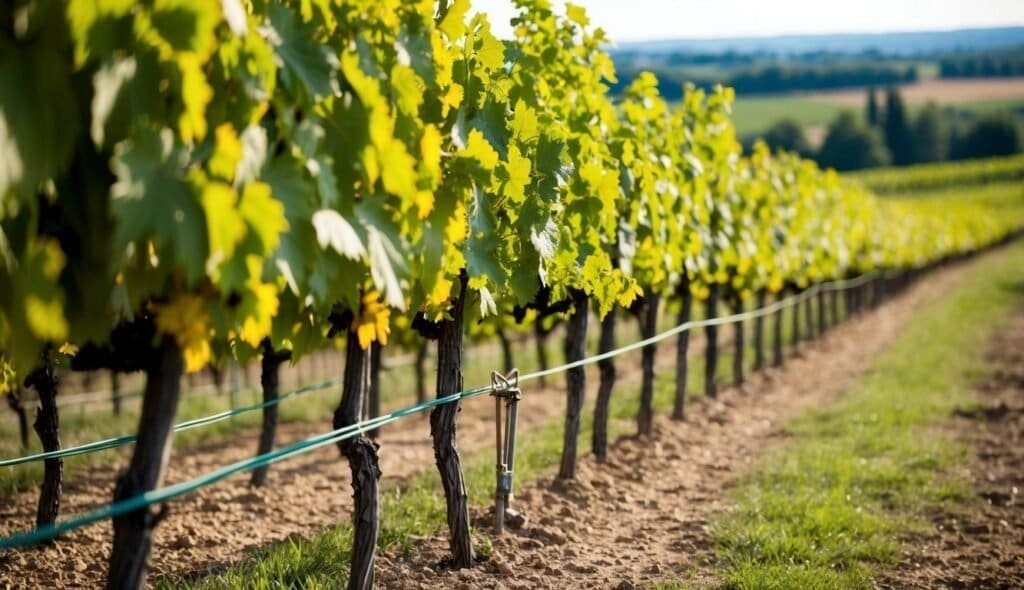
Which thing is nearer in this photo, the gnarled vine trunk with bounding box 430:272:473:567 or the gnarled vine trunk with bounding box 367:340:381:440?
the gnarled vine trunk with bounding box 430:272:473:567

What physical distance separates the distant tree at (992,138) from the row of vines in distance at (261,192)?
132950 mm

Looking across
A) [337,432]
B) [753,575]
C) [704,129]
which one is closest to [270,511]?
[337,432]

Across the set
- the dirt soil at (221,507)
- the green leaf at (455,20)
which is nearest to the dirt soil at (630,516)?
the dirt soil at (221,507)

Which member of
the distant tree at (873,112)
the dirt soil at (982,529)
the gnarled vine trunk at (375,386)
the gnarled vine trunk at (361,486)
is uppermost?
the distant tree at (873,112)

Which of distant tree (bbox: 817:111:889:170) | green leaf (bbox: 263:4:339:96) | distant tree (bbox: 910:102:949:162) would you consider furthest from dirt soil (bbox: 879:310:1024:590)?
distant tree (bbox: 910:102:949:162)

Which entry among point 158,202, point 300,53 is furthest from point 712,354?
point 158,202

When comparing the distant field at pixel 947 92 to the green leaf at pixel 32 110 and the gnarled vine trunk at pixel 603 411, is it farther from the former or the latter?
the green leaf at pixel 32 110

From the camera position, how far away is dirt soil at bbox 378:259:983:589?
548 centimetres

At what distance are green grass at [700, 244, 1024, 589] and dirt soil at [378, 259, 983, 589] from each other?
28cm

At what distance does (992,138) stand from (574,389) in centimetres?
13331

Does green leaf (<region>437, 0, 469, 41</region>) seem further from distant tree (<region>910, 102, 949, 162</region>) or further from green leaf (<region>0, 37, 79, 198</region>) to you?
distant tree (<region>910, 102, 949, 162</region>)

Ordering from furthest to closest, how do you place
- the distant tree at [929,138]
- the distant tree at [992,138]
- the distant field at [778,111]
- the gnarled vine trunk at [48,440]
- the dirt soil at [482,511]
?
the distant tree at [929,138], the distant field at [778,111], the distant tree at [992,138], the gnarled vine trunk at [48,440], the dirt soil at [482,511]

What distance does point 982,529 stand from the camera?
22.7 feet

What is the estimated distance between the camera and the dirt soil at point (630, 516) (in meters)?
5.48
